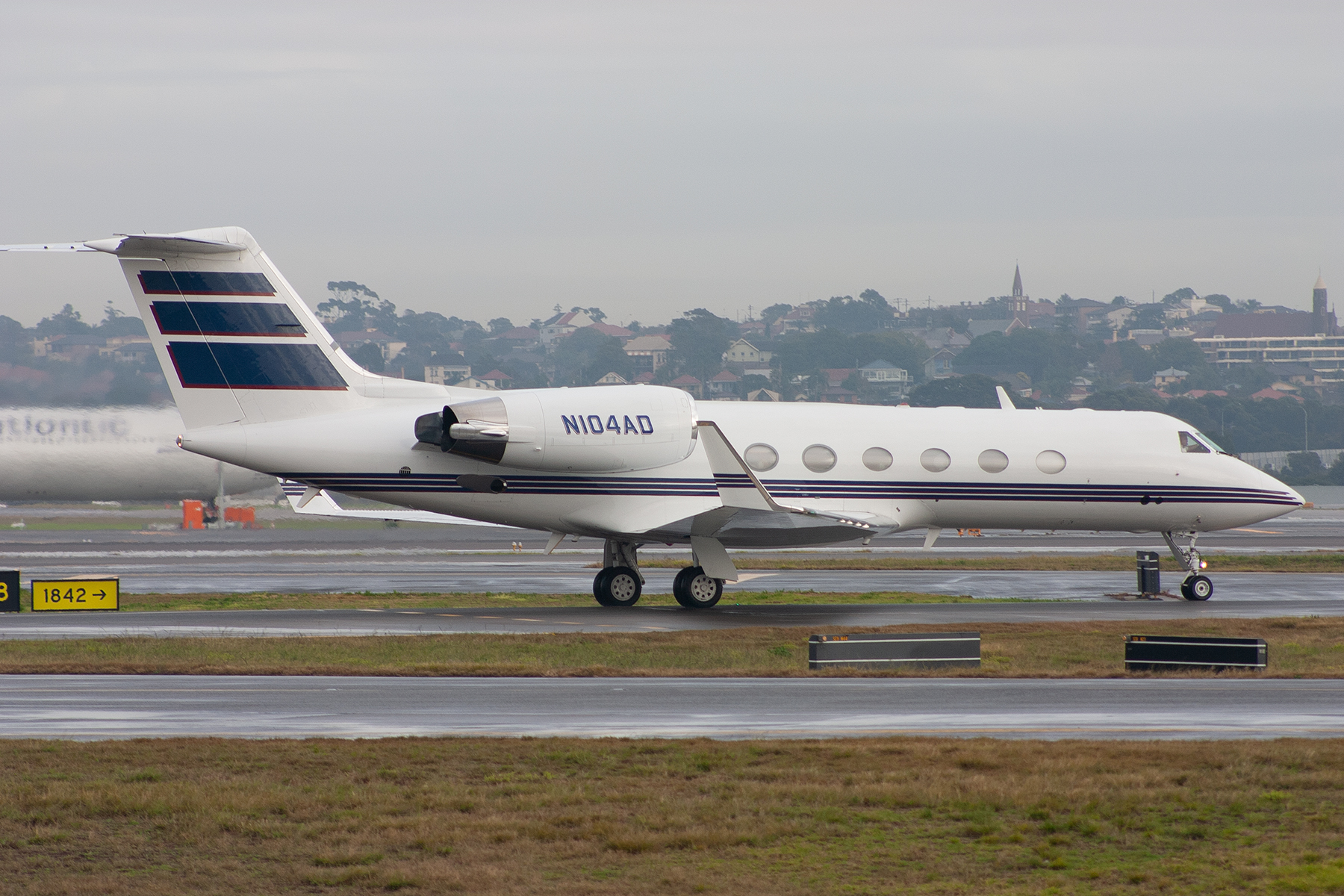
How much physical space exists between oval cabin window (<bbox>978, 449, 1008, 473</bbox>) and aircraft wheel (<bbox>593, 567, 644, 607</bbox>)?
7443 millimetres

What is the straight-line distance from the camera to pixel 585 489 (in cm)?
2581

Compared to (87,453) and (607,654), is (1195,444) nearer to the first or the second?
(607,654)

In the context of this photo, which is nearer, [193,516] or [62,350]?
[62,350]

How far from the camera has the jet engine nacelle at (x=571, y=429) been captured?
24516mm

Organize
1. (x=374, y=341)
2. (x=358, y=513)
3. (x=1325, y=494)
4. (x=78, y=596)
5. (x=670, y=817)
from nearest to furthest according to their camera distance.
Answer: (x=670, y=817) < (x=78, y=596) < (x=358, y=513) < (x=1325, y=494) < (x=374, y=341)

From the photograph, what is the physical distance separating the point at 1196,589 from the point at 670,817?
22.1m

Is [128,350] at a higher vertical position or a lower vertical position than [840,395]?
lower

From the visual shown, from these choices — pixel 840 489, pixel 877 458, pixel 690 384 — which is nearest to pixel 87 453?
pixel 840 489

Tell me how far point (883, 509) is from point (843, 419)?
6.56 feet

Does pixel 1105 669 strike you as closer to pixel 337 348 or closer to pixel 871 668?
pixel 871 668

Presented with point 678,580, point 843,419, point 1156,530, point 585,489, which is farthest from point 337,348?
point 1156,530

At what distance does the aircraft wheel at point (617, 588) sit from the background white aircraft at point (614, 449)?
0.04 metres

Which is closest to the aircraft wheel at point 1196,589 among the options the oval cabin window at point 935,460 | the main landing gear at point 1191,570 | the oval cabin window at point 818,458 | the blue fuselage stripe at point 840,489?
the main landing gear at point 1191,570

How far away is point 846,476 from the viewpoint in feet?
88.6
